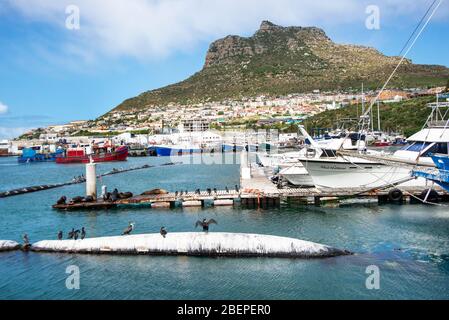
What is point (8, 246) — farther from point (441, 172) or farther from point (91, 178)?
point (441, 172)

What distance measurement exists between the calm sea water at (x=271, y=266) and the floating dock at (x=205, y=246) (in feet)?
1.42

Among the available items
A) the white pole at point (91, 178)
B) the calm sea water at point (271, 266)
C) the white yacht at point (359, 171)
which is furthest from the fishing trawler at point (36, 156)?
the white yacht at point (359, 171)

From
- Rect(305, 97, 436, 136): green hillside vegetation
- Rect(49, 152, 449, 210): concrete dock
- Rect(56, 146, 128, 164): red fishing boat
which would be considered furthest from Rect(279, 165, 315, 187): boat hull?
Rect(56, 146, 128, 164): red fishing boat

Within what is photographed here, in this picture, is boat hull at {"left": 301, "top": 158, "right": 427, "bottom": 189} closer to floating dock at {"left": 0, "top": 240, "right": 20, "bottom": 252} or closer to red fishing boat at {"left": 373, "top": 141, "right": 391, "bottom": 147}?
floating dock at {"left": 0, "top": 240, "right": 20, "bottom": 252}

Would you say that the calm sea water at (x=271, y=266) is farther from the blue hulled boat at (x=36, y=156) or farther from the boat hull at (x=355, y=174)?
the blue hulled boat at (x=36, y=156)

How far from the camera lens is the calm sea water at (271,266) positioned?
704 inches

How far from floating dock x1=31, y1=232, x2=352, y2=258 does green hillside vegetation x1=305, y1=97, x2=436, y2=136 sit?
78.9 meters

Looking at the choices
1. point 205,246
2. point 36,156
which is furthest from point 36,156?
point 205,246

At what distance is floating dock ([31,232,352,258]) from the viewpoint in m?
21.0
